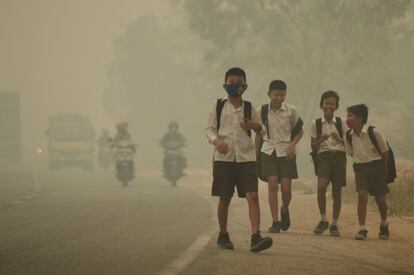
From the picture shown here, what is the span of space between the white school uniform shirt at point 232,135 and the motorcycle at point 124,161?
54.5ft

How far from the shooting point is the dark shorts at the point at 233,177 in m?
10.4

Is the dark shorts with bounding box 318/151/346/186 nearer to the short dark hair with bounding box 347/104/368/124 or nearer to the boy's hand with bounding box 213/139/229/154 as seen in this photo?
the short dark hair with bounding box 347/104/368/124

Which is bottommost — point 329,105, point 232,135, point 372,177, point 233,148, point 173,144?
point 372,177

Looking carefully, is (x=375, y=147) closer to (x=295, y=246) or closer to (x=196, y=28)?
(x=295, y=246)

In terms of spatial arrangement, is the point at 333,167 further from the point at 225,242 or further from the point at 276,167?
the point at 225,242

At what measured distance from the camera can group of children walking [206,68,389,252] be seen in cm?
1039

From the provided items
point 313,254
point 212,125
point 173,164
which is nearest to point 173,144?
point 173,164

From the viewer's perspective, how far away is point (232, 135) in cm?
1041

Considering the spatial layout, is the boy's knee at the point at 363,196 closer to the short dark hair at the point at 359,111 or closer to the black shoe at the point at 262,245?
the short dark hair at the point at 359,111

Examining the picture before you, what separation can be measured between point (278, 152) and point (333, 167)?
81 cm

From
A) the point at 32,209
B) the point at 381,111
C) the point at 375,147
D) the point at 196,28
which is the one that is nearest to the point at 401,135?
the point at 381,111

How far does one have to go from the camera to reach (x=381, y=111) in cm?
4544

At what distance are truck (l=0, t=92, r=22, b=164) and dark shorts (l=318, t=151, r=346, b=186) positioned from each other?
4254cm

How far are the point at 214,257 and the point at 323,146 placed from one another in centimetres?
365
